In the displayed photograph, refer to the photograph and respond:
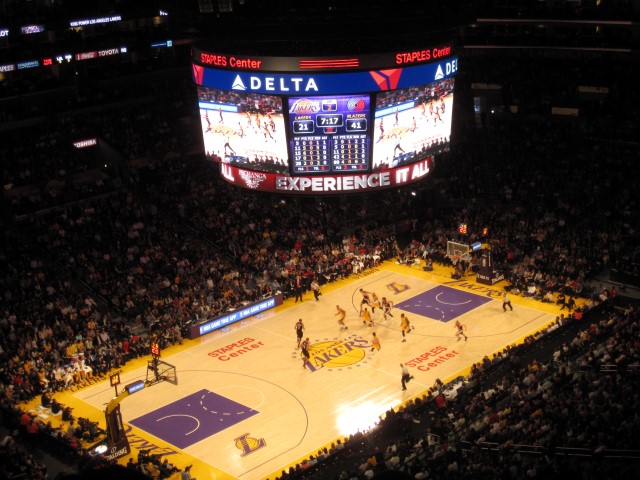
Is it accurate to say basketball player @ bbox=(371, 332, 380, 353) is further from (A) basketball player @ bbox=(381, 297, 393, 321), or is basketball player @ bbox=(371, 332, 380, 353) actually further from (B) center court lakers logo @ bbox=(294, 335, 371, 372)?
(A) basketball player @ bbox=(381, 297, 393, 321)

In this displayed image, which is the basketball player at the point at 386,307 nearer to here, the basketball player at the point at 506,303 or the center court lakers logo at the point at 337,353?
the center court lakers logo at the point at 337,353

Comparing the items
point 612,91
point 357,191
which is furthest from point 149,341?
point 612,91

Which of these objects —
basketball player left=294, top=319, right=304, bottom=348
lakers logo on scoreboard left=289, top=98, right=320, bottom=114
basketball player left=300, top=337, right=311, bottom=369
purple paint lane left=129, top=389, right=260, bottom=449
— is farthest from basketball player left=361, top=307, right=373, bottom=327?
lakers logo on scoreboard left=289, top=98, right=320, bottom=114

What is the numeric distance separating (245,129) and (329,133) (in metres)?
3.52

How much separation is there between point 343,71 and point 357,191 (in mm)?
4937

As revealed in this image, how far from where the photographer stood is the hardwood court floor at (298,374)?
1098 inches

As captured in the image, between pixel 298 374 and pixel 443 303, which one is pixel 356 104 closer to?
pixel 298 374

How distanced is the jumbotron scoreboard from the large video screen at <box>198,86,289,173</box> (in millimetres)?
40

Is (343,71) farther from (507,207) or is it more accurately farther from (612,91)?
(612,91)

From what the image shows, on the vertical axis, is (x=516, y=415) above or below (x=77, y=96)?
below

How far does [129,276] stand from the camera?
126 feet


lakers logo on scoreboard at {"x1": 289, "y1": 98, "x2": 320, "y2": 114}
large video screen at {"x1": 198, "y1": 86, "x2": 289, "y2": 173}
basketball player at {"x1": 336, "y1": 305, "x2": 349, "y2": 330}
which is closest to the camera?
lakers logo on scoreboard at {"x1": 289, "y1": 98, "x2": 320, "y2": 114}

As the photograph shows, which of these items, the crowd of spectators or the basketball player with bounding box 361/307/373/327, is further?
the basketball player with bounding box 361/307/373/327

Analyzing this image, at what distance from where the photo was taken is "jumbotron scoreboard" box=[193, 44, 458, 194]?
105 feet
